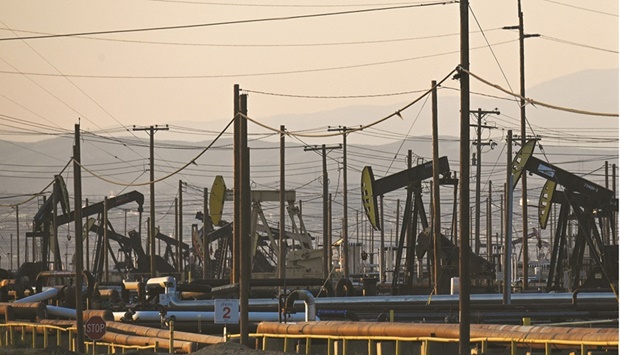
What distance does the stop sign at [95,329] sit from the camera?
3306 centimetres

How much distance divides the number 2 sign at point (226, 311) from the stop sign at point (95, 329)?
3.42 meters

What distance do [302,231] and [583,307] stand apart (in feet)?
112

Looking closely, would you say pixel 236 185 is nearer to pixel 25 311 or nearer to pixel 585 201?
pixel 25 311

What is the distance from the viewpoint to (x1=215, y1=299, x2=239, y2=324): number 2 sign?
3130cm

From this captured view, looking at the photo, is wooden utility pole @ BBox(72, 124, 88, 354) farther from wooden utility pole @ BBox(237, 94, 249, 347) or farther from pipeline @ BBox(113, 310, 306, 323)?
wooden utility pole @ BBox(237, 94, 249, 347)

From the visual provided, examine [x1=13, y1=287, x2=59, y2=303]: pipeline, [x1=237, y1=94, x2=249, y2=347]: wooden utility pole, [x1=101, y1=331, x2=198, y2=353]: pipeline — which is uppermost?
[x1=237, y1=94, x2=249, y2=347]: wooden utility pole

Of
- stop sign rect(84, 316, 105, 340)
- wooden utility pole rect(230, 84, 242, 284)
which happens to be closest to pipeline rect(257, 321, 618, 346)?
stop sign rect(84, 316, 105, 340)

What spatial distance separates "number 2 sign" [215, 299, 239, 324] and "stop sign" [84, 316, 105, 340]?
342cm

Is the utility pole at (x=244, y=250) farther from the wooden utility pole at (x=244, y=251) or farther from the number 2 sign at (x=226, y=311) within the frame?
the number 2 sign at (x=226, y=311)

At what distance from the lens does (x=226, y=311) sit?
31.4 meters

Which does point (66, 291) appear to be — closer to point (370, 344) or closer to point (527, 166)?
point (527, 166)

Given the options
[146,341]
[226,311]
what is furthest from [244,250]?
[146,341]

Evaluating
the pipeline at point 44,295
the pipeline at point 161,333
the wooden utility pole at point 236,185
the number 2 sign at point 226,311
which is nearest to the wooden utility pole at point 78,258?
the pipeline at point 161,333

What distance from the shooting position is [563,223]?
54031mm
